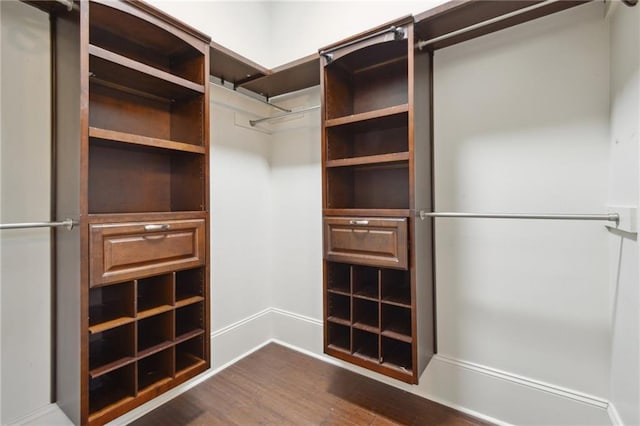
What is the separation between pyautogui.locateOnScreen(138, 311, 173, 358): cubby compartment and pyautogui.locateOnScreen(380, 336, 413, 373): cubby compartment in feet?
3.94

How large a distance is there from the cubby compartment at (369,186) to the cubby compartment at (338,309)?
0.61 m

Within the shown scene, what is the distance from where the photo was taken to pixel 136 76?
60.8 inches

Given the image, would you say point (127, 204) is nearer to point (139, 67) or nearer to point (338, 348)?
point (139, 67)

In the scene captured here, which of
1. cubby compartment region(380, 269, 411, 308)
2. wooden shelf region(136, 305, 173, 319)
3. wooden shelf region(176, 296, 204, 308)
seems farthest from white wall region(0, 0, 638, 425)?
wooden shelf region(176, 296, 204, 308)

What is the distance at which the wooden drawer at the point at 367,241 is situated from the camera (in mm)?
1591

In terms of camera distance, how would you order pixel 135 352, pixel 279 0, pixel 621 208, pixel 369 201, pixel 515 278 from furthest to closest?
1. pixel 279 0
2. pixel 369 201
3. pixel 515 278
4. pixel 135 352
5. pixel 621 208

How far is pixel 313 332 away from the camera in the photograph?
247 centimetres

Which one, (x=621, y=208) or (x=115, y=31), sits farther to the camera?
(x=115, y=31)

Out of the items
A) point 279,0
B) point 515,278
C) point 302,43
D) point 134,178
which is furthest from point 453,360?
point 279,0

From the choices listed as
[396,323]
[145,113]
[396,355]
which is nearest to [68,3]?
[145,113]

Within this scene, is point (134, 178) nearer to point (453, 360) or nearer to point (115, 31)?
point (115, 31)

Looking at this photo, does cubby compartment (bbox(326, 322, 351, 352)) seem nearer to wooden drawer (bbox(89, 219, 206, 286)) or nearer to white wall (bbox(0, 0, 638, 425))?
white wall (bbox(0, 0, 638, 425))

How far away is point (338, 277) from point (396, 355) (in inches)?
23.1

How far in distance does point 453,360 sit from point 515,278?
2.16 ft
